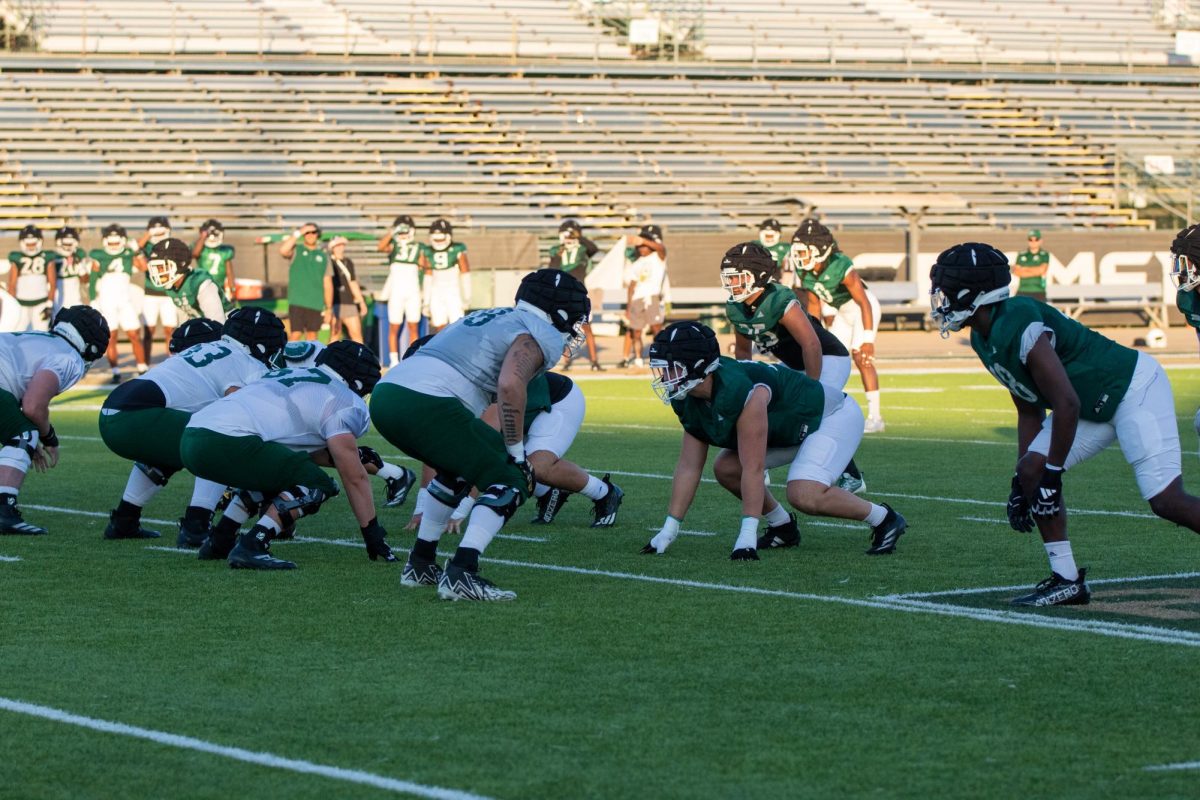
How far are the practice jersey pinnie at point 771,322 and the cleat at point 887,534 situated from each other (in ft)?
6.19

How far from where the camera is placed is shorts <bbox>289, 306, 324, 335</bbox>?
23.2 meters

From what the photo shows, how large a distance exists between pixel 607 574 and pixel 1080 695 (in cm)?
297

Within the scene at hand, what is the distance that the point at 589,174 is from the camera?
3359 centimetres

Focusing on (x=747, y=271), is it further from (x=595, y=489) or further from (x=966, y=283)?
(x=966, y=283)

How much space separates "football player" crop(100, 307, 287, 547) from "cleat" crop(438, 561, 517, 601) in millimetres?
2042

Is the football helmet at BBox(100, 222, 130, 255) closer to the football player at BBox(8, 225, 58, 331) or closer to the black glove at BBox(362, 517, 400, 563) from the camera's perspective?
Result: the football player at BBox(8, 225, 58, 331)

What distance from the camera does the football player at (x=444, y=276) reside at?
939 inches

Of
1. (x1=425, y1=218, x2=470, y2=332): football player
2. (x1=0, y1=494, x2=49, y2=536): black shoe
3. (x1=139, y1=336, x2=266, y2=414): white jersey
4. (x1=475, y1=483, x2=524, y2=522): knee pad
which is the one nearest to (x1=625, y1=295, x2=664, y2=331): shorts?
(x1=425, y1=218, x2=470, y2=332): football player

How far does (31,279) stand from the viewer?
21.9 metres

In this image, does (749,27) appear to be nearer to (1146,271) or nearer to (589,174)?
(589,174)

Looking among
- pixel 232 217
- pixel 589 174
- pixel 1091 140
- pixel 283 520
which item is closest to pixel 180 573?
pixel 283 520

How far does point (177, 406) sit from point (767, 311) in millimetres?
3255

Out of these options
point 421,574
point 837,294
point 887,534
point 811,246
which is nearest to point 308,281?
point 837,294

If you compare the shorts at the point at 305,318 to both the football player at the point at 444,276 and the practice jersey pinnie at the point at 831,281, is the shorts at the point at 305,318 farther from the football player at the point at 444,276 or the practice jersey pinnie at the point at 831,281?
the practice jersey pinnie at the point at 831,281
